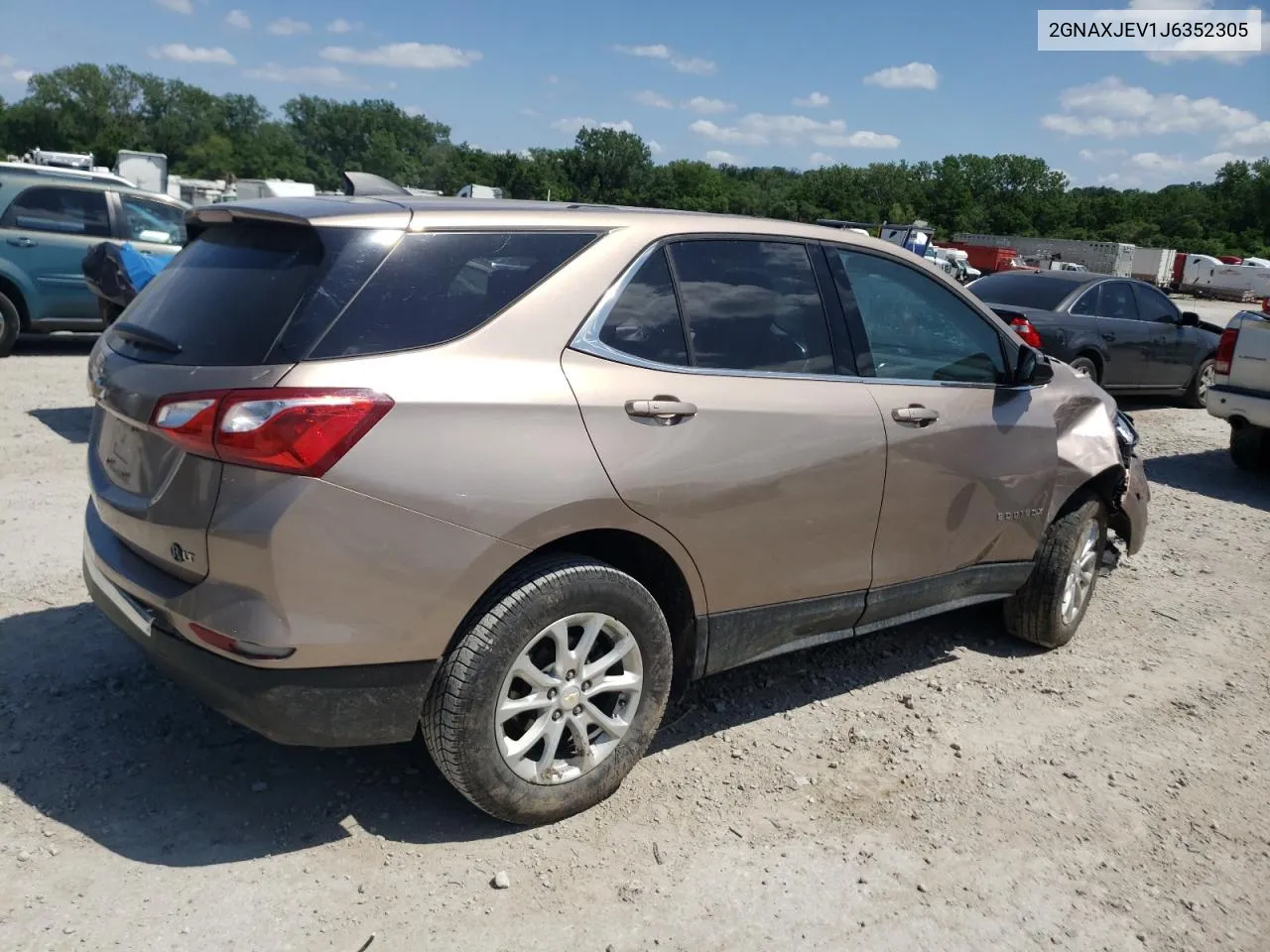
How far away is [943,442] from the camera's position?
4.00 metres

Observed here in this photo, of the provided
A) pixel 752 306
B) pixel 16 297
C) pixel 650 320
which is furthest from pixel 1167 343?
pixel 16 297

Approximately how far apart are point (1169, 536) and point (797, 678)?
4.24 metres

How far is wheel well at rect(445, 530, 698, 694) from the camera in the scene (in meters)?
3.08

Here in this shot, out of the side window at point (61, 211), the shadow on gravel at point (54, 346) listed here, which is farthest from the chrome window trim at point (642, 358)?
the shadow on gravel at point (54, 346)

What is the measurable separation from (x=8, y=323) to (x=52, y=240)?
953 mm

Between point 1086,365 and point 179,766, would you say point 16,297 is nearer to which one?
point 179,766

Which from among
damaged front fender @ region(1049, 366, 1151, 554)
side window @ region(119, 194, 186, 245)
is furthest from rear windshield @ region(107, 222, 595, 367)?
side window @ region(119, 194, 186, 245)

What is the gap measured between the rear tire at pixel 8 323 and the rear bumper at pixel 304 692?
9155 mm

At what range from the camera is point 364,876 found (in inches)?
112

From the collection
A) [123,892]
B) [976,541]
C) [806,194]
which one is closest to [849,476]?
[976,541]

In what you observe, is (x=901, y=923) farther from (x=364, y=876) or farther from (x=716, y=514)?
(x=364, y=876)

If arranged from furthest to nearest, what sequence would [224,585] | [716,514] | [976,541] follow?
[976,541]
[716,514]
[224,585]

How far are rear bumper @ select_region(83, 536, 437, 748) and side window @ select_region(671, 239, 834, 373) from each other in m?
1.38

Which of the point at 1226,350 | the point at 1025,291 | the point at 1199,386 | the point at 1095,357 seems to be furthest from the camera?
the point at 1199,386
